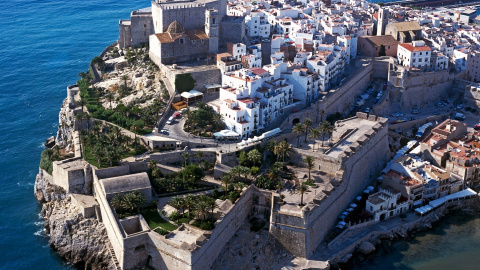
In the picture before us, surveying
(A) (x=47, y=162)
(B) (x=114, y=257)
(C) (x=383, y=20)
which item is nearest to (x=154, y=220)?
(B) (x=114, y=257)

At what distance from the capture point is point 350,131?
241ft

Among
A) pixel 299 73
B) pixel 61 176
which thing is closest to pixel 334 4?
pixel 299 73

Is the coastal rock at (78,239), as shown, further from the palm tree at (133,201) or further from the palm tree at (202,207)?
the palm tree at (202,207)

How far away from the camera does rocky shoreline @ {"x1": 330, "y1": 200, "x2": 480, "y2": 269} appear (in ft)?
197

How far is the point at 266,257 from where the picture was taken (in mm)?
58469

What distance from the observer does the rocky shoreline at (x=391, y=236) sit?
197 feet

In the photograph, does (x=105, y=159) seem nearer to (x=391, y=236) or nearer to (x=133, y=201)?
(x=133, y=201)

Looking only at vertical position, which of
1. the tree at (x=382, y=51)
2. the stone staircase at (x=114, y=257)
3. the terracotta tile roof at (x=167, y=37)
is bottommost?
the stone staircase at (x=114, y=257)

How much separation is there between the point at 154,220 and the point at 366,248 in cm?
2009

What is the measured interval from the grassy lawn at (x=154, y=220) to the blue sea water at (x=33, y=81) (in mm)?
9553

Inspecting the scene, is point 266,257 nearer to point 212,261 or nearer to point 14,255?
point 212,261

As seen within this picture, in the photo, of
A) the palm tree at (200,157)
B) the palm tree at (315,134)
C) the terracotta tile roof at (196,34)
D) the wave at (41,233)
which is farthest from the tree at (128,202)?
the terracotta tile roof at (196,34)

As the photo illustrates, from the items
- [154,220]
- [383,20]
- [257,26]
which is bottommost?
[154,220]

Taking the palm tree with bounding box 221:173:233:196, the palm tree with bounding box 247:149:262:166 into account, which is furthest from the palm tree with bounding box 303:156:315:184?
the palm tree with bounding box 221:173:233:196
